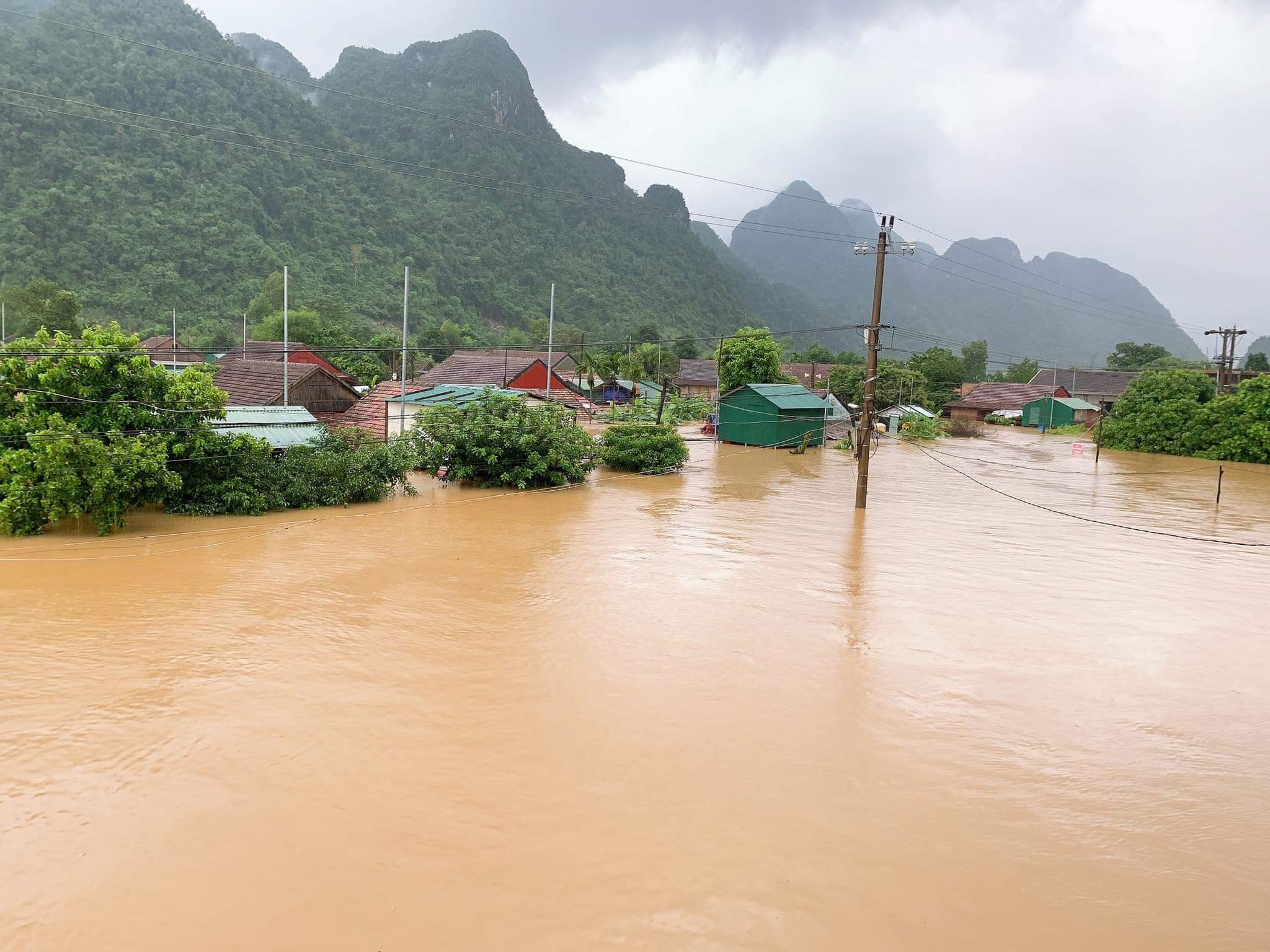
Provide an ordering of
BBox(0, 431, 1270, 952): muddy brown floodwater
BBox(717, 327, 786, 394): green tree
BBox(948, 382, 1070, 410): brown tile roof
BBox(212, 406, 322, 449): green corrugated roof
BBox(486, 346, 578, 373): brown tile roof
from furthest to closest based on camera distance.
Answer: BBox(948, 382, 1070, 410): brown tile roof, BBox(717, 327, 786, 394): green tree, BBox(486, 346, 578, 373): brown tile roof, BBox(212, 406, 322, 449): green corrugated roof, BBox(0, 431, 1270, 952): muddy brown floodwater

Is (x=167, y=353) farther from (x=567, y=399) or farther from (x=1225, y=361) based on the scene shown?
(x=1225, y=361)

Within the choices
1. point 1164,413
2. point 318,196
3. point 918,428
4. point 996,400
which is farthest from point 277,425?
point 318,196

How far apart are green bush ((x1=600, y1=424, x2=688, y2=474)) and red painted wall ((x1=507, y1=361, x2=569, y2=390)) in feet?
39.1

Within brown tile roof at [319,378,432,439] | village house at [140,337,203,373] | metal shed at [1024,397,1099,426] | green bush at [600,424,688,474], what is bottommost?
green bush at [600,424,688,474]

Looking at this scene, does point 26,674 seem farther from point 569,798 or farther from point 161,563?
point 569,798

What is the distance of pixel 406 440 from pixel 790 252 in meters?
187

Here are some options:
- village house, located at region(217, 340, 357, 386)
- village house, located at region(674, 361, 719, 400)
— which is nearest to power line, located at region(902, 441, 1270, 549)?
village house, located at region(217, 340, 357, 386)

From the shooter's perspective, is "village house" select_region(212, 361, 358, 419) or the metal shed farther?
the metal shed

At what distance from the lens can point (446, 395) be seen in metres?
27.5

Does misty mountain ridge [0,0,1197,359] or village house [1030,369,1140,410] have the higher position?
misty mountain ridge [0,0,1197,359]

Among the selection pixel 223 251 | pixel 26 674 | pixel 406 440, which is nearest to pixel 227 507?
pixel 406 440

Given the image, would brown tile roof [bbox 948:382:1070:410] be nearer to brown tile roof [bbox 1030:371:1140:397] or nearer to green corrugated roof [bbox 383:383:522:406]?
brown tile roof [bbox 1030:371:1140:397]

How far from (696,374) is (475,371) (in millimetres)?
30663

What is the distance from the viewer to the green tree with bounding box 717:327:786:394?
46250mm
